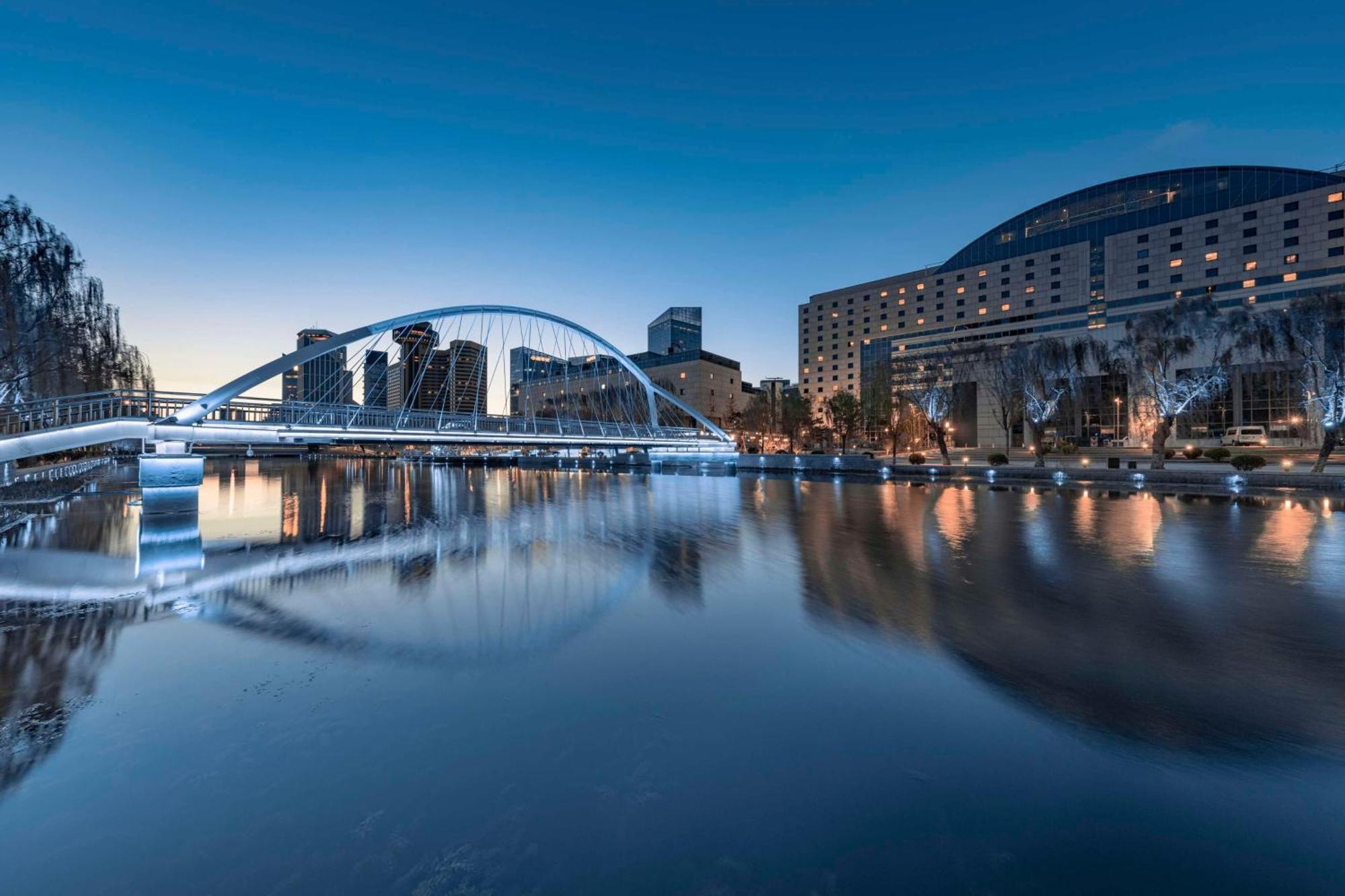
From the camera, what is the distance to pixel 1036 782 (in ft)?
14.8

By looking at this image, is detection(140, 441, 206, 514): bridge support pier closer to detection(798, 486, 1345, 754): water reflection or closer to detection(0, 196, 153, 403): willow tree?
detection(0, 196, 153, 403): willow tree

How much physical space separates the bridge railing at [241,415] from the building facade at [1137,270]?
6045cm

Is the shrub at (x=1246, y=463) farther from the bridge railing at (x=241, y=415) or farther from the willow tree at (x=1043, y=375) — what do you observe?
the bridge railing at (x=241, y=415)

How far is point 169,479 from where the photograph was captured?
22953 millimetres

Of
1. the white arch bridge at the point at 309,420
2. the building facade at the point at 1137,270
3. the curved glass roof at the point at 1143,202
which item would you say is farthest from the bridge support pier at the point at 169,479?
the curved glass roof at the point at 1143,202

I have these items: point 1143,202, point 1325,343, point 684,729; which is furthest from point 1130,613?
point 1143,202

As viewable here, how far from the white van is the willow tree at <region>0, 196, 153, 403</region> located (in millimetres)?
88544

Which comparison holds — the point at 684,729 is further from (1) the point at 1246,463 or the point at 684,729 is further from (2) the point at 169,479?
(1) the point at 1246,463

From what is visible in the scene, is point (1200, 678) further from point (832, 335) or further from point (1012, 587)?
point (832, 335)

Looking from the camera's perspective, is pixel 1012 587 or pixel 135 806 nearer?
pixel 135 806

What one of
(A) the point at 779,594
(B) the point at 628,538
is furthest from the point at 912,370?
(A) the point at 779,594

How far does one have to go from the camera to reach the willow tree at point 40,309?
73.6ft

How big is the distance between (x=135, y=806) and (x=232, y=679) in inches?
116

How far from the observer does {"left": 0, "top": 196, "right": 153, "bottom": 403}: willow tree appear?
2244cm
